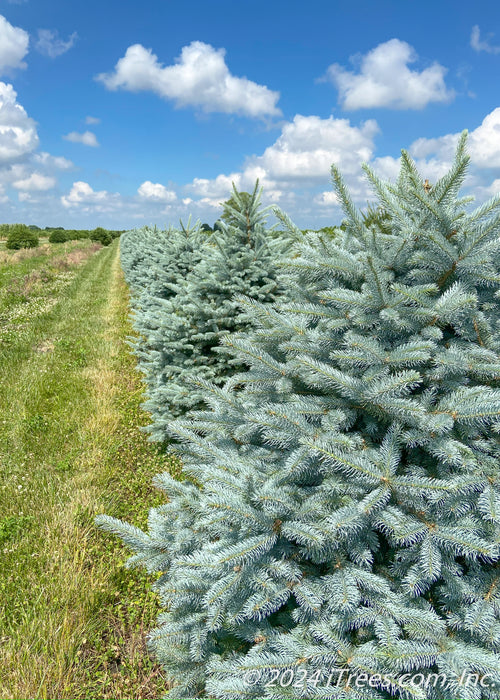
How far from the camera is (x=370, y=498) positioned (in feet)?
5.16

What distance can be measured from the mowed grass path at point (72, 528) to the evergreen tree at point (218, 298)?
3.00 feet

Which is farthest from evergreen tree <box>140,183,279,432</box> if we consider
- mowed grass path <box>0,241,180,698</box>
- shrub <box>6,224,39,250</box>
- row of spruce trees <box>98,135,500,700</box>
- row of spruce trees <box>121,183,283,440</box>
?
shrub <box>6,224,39,250</box>

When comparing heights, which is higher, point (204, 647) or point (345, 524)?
point (345, 524)

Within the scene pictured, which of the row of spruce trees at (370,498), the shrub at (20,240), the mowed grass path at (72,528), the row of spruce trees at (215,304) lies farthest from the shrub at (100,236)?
the row of spruce trees at (370,498)

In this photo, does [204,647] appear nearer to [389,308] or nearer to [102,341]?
[389,308]

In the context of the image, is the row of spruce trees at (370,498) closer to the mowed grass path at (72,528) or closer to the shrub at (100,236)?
the mowed grass path at (72,528)

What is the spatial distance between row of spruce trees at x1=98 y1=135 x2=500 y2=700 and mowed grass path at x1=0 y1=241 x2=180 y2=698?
Result: 83 cm

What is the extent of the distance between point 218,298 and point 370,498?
3231mm

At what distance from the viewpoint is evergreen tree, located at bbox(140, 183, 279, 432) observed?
14.5 ft

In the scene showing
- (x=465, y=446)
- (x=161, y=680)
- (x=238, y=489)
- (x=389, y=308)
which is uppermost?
(x=389, y=308)

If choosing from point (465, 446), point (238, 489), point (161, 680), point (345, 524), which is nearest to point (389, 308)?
point (465, 446)

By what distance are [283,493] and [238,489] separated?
21cm

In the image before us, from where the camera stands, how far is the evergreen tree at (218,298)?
4434 millimetres

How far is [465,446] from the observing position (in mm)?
1639
